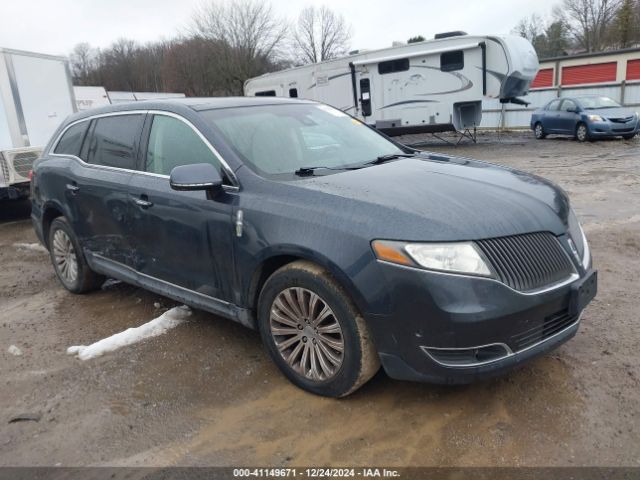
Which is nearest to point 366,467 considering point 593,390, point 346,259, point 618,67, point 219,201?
point 346,259

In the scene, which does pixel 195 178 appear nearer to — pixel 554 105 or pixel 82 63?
pixel 554 105

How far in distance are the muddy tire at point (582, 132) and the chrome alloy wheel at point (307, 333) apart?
16.7 m

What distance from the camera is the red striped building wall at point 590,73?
2930 centimetres

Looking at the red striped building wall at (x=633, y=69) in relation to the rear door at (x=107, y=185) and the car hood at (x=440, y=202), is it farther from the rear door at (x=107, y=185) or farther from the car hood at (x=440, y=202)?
the rear door at (x=107, y=185)

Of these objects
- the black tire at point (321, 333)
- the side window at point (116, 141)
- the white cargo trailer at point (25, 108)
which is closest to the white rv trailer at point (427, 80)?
the white cargo trailer at point (25, 108)

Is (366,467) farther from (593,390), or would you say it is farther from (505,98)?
(505,98)

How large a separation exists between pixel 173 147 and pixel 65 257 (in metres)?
2.14

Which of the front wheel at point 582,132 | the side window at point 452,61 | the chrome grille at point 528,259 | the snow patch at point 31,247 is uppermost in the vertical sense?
the side window at point 452,61

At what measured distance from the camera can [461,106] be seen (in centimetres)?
1738

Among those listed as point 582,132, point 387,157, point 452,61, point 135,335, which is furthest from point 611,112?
point 135,335

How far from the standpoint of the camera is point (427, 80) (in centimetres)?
1739

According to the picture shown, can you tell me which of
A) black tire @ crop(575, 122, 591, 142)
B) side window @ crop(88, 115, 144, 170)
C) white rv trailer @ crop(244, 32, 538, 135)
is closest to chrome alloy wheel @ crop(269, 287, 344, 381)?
side window @ crop(88, 115, 144, 170)

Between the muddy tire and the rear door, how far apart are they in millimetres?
16256

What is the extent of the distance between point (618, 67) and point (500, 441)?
31.8m
